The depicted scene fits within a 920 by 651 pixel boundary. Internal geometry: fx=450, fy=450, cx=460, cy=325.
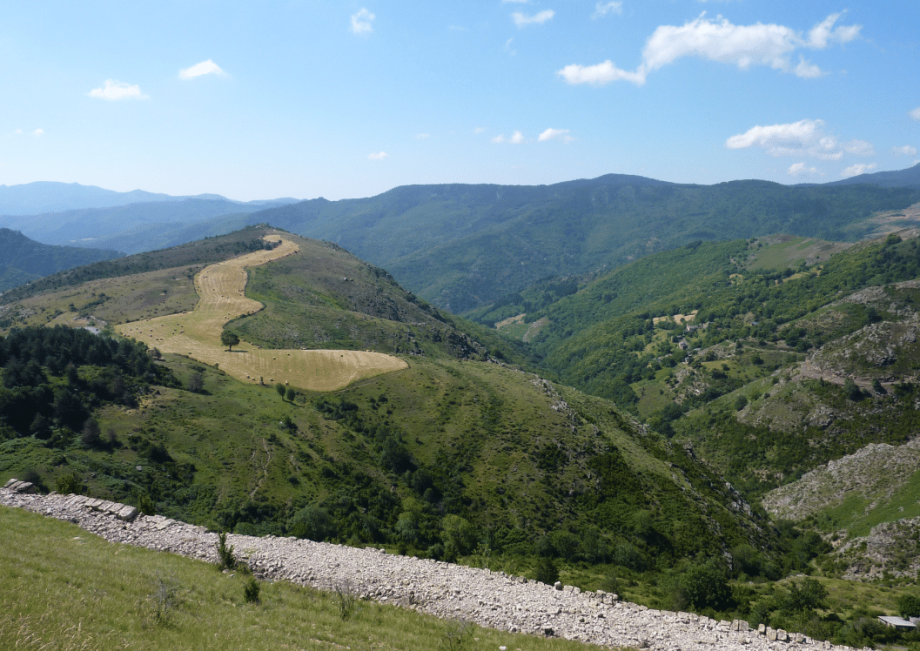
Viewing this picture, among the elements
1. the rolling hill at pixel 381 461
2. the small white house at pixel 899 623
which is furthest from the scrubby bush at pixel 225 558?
the small white house at pixel 899 623

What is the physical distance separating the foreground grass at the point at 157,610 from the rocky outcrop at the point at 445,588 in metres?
1.75

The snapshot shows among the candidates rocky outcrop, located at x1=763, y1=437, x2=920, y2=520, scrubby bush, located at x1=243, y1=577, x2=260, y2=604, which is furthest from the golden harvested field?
rocky outcrop, located at x1=763, y1=437, x2=920, y2=520

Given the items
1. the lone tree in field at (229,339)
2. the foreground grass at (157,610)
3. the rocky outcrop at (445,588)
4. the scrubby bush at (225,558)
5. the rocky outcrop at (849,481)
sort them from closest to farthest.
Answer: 1. the foreground grass at (157,610)
2. the rocky outcrop at (445,588)
3. the scrubby bush at (225,558)
4. the rocky outcrop at (849,481)
5. the lone tree in field at (229,339)

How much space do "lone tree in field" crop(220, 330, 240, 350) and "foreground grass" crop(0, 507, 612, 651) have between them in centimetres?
8950

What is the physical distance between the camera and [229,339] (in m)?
122

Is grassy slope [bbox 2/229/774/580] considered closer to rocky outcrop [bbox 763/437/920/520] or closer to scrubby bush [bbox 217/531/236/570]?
rocky outcrop [bbox 763/437/920/520]

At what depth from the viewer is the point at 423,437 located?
9225 centimetres

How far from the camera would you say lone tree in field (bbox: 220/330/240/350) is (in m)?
120

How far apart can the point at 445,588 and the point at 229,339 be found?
108 meters

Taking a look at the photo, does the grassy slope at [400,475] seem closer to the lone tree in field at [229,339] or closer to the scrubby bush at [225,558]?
the lone tree in field at [229,339]

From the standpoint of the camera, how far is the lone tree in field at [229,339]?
12018 centimetres

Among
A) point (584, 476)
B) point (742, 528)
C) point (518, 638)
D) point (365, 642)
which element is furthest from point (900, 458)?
point (365, 642)

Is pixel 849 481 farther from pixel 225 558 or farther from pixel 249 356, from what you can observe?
pixel 249 356

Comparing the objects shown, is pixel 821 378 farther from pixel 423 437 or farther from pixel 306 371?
pixel 306 371
